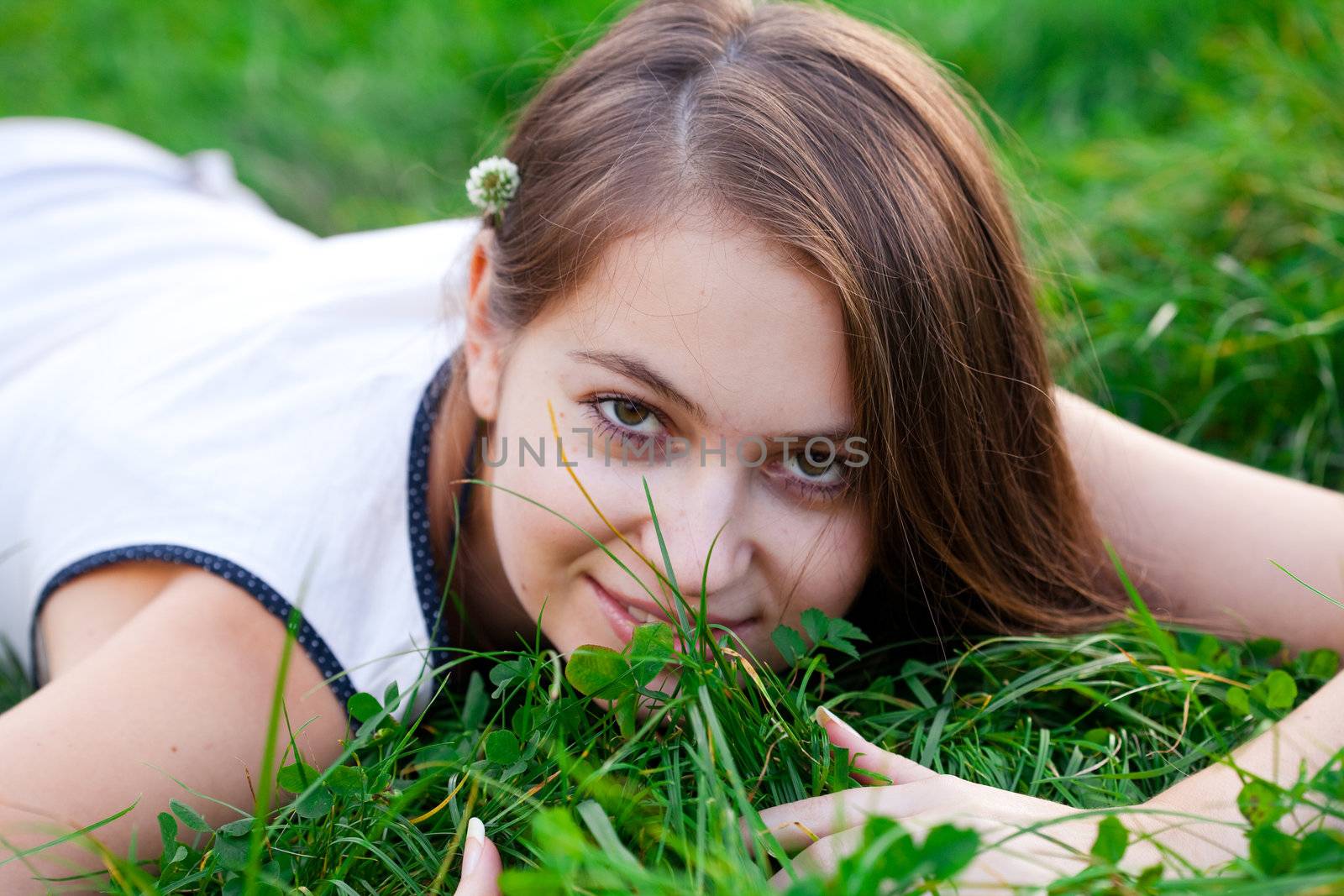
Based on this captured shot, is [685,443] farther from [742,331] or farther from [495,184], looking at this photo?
[495,184]

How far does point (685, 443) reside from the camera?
1.72m

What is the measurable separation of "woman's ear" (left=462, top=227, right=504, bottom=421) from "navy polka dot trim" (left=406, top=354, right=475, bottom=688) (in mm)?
117

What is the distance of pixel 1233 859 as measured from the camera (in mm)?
1295

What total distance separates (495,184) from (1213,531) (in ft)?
5.14

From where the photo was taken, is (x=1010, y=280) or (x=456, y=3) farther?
(x=456, y=3)

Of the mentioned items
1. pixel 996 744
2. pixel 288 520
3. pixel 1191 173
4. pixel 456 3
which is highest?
pixel 456 3

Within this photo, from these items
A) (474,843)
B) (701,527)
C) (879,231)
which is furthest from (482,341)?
(474,843)

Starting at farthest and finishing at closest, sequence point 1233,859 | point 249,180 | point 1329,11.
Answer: point 249,180 → point 1329,11 → point 1233,859

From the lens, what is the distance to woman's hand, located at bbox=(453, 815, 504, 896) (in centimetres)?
142

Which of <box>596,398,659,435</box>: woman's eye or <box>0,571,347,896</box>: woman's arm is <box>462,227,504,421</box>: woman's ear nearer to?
<box>596,398,659,435</box>: woman's eye

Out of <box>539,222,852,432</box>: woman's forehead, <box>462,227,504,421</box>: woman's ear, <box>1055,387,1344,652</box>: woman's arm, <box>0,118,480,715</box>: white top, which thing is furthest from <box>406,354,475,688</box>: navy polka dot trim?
<box>1055,387,1344,652</box>: woman's arm

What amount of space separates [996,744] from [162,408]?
5.61 ft

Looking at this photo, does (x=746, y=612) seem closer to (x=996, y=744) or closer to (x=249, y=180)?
(x=996, y=744)

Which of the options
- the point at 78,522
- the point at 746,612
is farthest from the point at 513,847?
the point at 78,522
